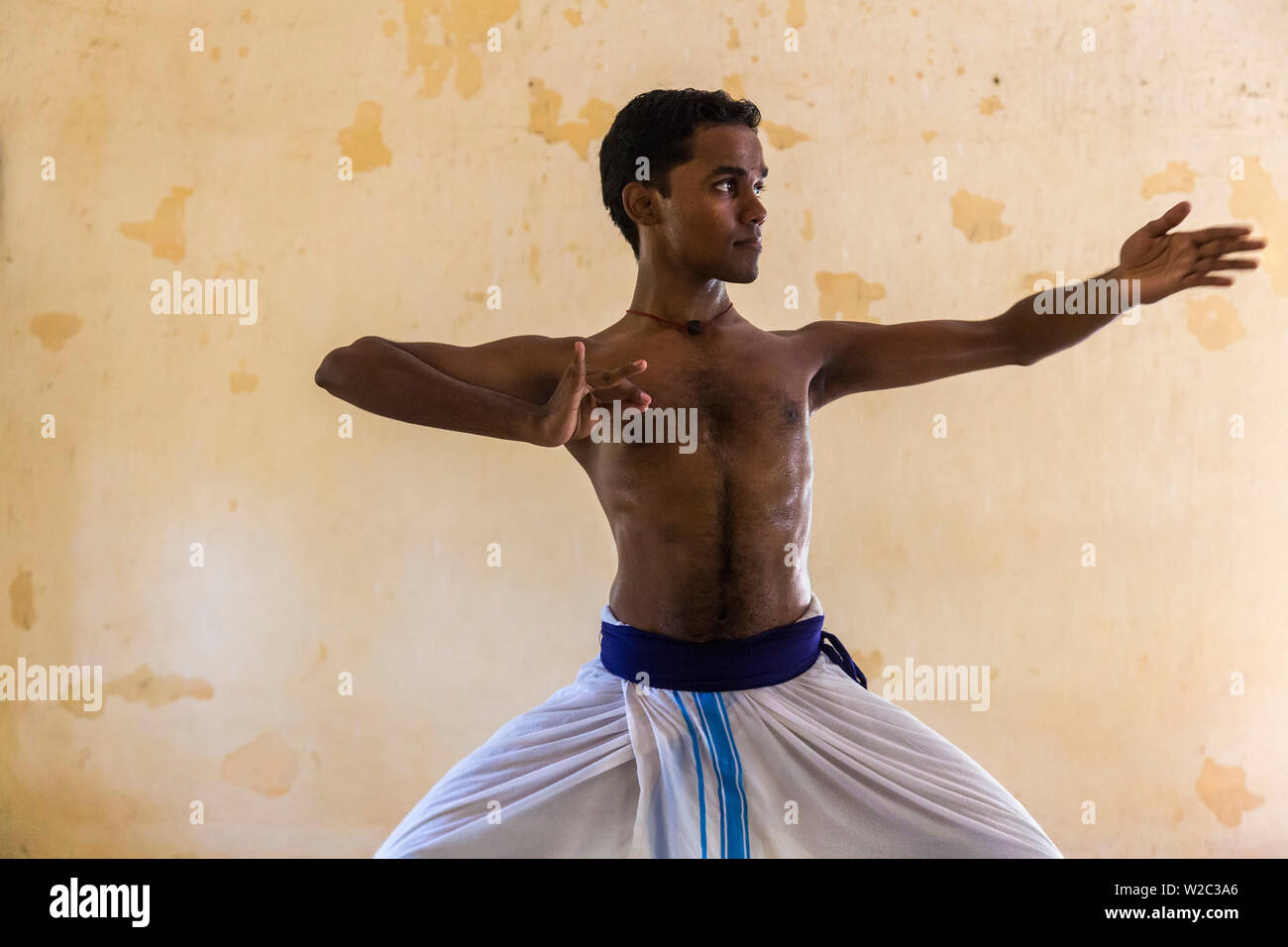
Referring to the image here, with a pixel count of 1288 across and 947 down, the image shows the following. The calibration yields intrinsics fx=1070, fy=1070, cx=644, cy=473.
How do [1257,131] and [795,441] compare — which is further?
[1257,131]

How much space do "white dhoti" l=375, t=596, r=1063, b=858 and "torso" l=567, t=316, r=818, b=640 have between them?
15 centimetres

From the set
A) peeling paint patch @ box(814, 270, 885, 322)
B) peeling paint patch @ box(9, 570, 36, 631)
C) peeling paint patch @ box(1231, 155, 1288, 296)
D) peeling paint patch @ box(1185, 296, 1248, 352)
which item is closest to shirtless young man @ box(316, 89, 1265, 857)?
peeling paint patch @ box(814, 270, 885, 322)

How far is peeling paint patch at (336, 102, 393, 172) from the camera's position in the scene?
2.69 m

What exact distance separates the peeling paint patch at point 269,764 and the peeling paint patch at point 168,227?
125 cm

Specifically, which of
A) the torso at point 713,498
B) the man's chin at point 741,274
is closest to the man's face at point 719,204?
the man's chin at point 741,274

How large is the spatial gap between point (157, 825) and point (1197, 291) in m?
2.98

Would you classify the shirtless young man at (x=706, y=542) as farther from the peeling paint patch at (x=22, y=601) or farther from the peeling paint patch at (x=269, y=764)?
the peeling paint patch at (x=22, y=601)

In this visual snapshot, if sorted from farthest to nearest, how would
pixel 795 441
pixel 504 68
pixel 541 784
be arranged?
pixel 504 68 < pixel 795 441 < pixel 541 784

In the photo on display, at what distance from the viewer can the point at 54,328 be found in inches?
108

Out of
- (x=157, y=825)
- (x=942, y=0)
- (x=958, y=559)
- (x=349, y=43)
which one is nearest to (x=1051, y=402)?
(x=958, y=559)

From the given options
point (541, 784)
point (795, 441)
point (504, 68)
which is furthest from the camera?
point (504, 68)

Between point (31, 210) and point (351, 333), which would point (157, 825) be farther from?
point (31, 210)

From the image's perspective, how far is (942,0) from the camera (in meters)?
2.70

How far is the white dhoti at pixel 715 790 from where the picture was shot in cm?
156
